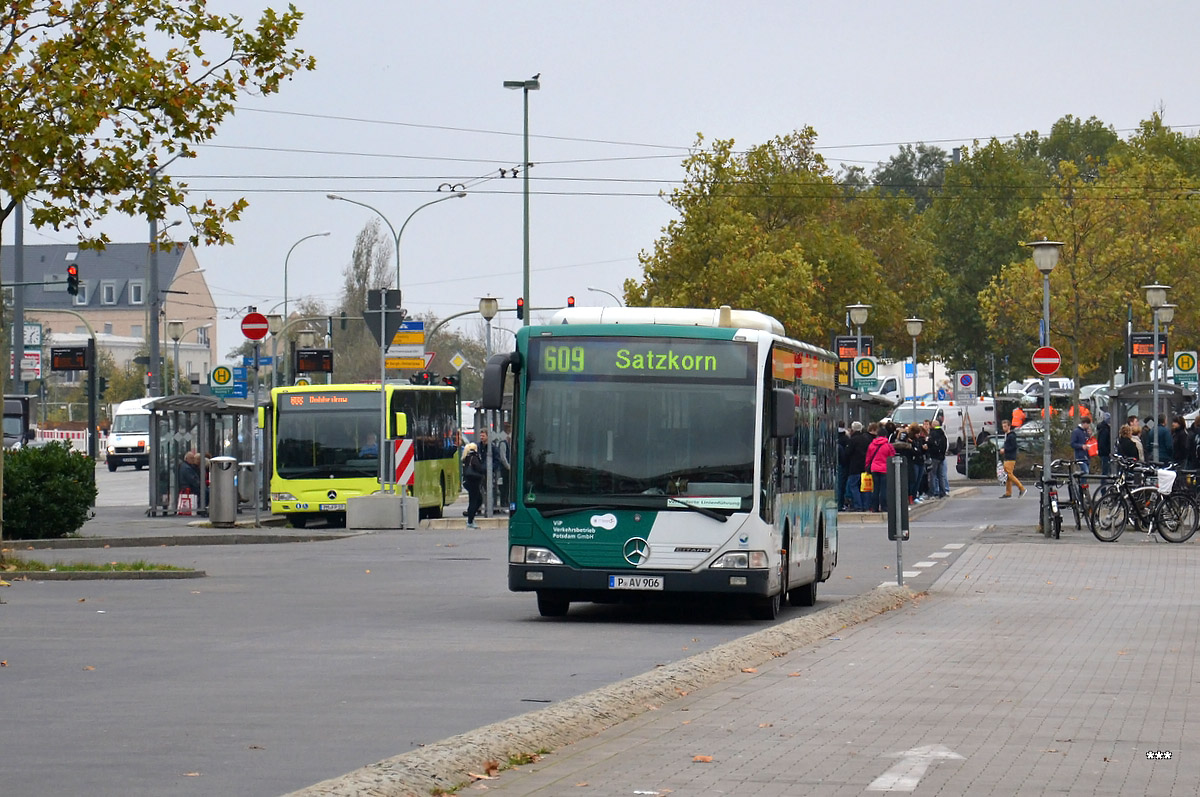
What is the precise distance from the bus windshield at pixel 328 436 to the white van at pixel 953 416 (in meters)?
29.0

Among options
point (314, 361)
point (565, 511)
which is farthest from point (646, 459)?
point (314, 361)

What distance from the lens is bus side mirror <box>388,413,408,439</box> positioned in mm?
38688

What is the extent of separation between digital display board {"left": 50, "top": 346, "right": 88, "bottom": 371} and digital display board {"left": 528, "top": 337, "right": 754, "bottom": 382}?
3286cm

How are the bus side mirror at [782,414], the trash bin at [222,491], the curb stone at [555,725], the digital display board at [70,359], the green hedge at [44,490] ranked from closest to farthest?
the curb stone at [555,725] < the bus side mirror at [782,414] < the green hedge at [44,490] < the trash bin at [222,491] < the digital display board at [70,359]

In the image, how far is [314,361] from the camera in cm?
4750

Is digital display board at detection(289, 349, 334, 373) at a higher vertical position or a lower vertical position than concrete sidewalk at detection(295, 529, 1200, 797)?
higher

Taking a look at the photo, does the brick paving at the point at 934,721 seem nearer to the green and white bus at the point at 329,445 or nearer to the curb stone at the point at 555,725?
the curb stone at the point at 555,725

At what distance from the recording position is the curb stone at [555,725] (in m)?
7.50

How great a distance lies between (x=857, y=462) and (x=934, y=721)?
27358 millimetres

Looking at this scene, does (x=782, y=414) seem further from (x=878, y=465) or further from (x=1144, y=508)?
(x=878, y=465)

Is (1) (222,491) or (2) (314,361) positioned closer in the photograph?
(1) (222,491)

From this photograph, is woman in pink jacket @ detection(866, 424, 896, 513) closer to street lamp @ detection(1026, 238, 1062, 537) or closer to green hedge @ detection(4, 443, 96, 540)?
street lamp @ detection(1026, 238, 1062, 537)

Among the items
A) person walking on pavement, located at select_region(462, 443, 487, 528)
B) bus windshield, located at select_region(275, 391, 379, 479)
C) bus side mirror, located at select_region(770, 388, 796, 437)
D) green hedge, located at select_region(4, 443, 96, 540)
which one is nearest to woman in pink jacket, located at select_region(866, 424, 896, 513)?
person walking on pavement, located at select_region(462, 443, 487, 528)

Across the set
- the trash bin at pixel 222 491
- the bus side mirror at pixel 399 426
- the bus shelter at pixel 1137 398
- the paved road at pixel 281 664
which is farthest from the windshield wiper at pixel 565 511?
the bus shelter at pixel 1137 398
